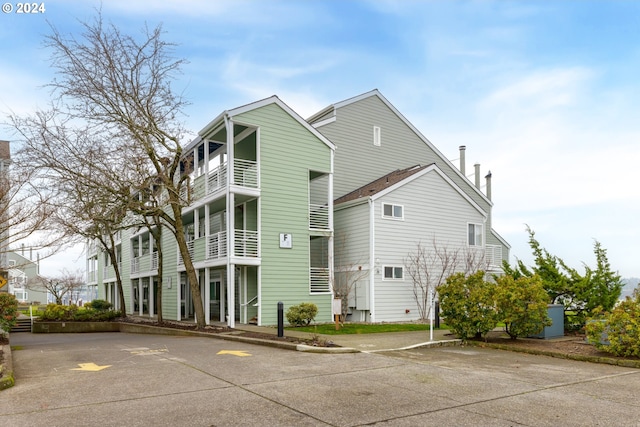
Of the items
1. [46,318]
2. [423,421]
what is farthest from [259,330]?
[46,318]

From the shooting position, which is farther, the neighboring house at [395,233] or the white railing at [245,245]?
the neighboring house at [395,233]

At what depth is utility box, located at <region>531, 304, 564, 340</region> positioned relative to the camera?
607 inches

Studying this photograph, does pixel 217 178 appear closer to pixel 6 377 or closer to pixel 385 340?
pixel 385 340

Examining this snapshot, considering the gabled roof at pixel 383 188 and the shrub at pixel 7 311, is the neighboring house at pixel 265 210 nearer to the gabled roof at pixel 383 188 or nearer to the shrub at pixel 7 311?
the gabled roof at pixel 383 188

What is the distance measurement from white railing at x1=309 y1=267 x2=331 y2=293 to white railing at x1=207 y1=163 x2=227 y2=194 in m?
5.51

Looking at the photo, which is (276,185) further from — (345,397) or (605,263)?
(345,397)

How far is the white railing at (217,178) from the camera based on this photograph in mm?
21359

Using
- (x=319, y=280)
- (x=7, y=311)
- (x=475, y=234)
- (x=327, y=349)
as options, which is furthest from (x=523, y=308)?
(x=7, y=311)

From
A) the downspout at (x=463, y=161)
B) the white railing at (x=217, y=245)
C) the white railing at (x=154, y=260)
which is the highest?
the downspout at (x=463, y=161)

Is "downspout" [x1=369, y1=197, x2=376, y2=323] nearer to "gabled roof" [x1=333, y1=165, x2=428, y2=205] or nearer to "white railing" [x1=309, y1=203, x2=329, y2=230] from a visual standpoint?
"gabled roof" [x1=333, y1=165, x2=428, y2=205]

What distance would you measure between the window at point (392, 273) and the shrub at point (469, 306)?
7.97 m

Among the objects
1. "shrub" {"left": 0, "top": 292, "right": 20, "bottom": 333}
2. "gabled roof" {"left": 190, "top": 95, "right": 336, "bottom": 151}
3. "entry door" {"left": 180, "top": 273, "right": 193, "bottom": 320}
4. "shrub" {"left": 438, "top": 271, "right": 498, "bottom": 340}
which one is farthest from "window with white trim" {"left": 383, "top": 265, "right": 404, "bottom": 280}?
"shrub" {"left": 0, "top": 292, "right": 20, "bottom": 333}

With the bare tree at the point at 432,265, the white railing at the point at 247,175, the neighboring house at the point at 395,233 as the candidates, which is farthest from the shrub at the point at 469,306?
the white railing at the point at 247,175

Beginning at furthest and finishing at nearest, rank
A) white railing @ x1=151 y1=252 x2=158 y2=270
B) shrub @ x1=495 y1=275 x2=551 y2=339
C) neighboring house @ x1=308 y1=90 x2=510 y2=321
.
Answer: white railing @ x1=151 y1=252 x2=158 y2=270
neighboring house @ x1=308 y1=90 x2=510 y2=321
shrub @ x1=495 y1=275 x2=551 y2=339
